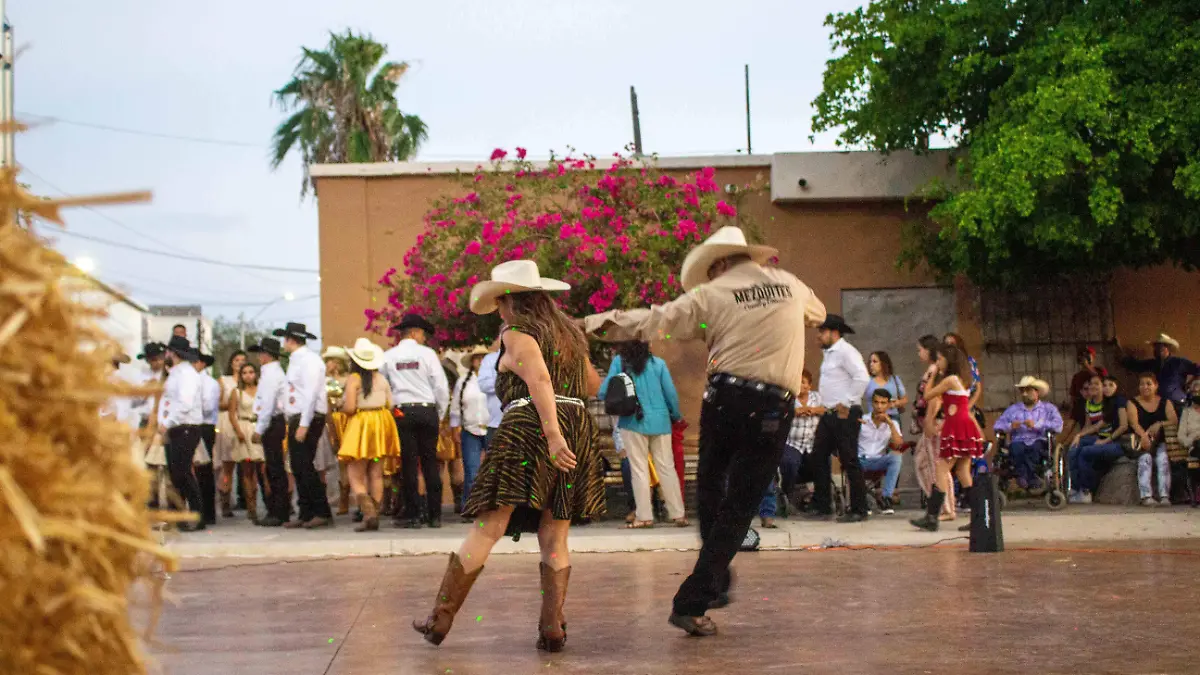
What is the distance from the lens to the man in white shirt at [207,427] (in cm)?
1480

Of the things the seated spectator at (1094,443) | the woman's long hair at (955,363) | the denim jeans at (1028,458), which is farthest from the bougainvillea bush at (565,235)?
the seated spectator at (1094,443)

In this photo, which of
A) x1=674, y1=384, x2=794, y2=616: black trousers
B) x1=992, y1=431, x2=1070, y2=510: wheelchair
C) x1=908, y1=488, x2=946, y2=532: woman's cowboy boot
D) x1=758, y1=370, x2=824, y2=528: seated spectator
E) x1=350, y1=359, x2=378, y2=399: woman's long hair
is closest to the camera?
x1=674, y1=384, x2=794, y2=616: black trousers

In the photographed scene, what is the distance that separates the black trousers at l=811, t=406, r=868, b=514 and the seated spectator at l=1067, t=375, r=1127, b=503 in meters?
3.09

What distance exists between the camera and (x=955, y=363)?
12.8 metres

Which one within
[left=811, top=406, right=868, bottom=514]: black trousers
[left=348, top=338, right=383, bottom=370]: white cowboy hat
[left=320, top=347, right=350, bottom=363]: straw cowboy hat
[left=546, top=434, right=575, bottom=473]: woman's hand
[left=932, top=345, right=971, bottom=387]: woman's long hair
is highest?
[left=320, top=347, right=350, bottom=363]: straw cowboy hat

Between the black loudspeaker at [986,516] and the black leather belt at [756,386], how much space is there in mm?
4405

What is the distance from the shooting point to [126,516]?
8.17 ft

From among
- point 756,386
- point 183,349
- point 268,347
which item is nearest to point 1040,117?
point 268,347

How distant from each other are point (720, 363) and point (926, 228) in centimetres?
1298

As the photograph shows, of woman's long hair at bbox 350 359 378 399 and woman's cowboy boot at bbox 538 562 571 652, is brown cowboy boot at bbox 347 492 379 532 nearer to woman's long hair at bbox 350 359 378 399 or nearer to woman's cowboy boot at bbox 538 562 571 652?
woman's long hair at bbox 350 359 378 399

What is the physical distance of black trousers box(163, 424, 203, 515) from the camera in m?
13.9

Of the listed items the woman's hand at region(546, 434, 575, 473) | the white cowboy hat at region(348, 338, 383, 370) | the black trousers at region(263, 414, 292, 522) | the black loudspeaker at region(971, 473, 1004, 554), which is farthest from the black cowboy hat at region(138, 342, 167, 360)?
the woman's hand at region(546, 434, 575, 473)

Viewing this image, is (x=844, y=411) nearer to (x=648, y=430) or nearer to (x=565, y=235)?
(x=648, y=430)

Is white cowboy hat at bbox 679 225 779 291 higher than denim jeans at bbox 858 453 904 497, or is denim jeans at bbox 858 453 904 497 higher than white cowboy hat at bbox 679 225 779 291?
white cowboy hat at bbox 679 225 779 291
